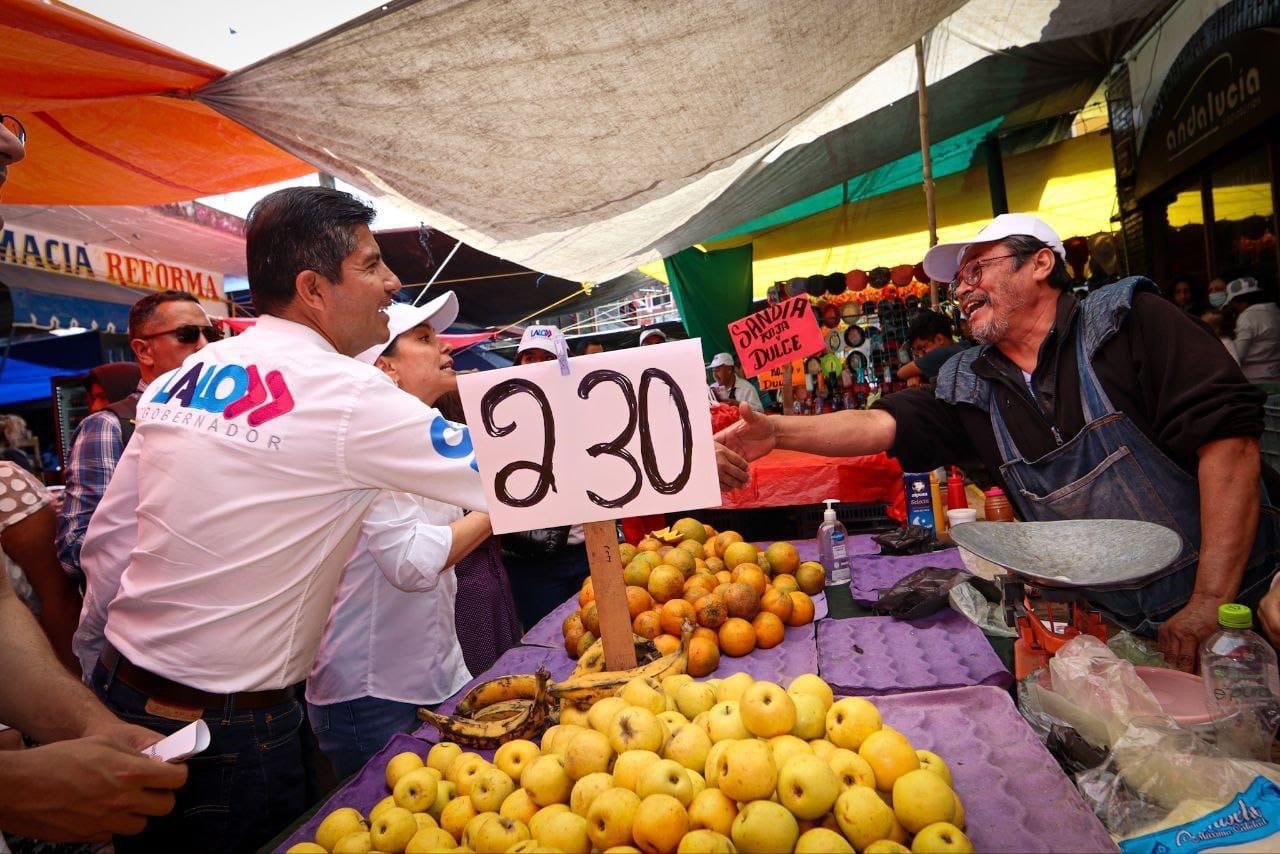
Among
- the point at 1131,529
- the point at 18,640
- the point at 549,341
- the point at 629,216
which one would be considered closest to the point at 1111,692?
the point at 1131,529

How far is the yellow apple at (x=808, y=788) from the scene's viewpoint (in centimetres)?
113

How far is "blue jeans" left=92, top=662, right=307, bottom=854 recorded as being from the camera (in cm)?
181

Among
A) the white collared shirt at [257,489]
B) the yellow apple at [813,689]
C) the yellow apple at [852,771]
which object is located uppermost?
the white collared shirt at [257,489]

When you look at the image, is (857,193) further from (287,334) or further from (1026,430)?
(287,334)

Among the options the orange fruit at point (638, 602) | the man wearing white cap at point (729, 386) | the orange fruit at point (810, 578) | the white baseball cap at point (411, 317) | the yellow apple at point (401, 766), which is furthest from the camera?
the man wearing white cap at point (729, 386)

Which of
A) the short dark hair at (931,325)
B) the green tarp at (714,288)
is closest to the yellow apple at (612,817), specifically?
the short dark hair at (931,325)

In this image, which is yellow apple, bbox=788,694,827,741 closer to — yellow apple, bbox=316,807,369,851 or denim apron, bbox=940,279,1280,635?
yellow apple, bbox=316,807,369,851

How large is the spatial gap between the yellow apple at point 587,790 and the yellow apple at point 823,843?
0.34 metres

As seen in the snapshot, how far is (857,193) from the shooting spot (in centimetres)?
971

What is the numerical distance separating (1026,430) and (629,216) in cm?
493

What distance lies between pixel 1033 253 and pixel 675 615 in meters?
1.83

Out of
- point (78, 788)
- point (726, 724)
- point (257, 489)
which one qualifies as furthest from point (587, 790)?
point (257, 489)

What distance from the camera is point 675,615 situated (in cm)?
219

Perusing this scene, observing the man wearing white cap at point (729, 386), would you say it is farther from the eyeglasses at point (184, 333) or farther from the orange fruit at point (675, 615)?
the orange fruit at point (675, 615)
